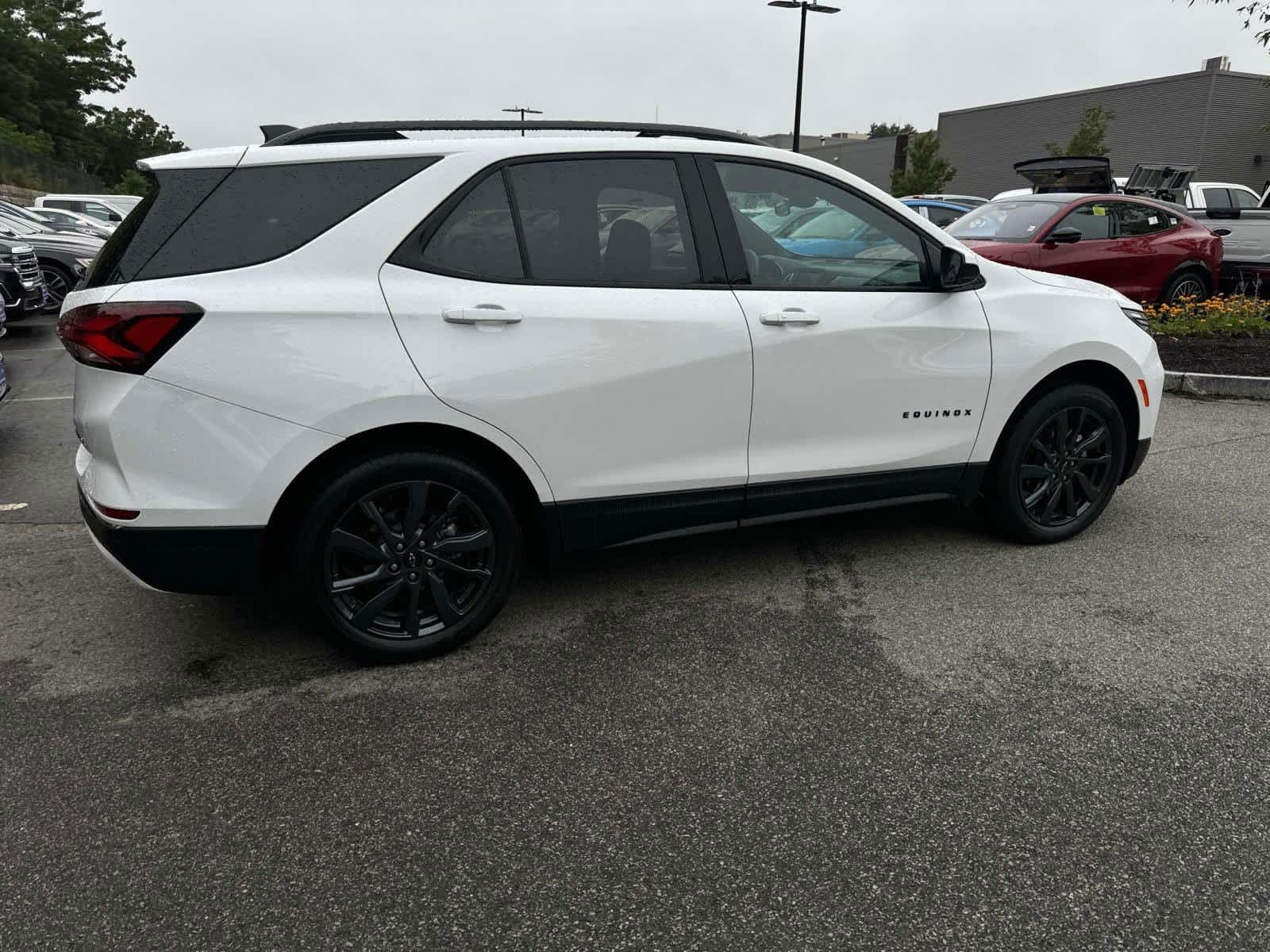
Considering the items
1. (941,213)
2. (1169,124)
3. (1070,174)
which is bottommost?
(941,213)

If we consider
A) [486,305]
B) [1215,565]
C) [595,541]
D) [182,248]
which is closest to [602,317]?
[486,305]

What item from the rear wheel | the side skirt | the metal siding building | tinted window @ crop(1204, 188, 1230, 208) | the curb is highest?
the metal siding building

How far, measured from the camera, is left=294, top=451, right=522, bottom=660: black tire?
2998 mm

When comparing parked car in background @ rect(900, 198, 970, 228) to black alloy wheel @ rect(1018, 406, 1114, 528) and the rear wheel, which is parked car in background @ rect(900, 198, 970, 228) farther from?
black alloy wheel @ rect(1018, 406, 1114, 528)

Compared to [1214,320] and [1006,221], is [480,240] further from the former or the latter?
[1214,320]

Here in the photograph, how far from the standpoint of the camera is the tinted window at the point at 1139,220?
32.8 ft

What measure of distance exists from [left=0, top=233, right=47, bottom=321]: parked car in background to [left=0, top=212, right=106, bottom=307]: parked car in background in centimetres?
83

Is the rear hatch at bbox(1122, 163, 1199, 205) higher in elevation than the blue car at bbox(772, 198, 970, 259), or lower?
higher

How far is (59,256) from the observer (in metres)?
12.5

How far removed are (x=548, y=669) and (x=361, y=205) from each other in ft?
5.38

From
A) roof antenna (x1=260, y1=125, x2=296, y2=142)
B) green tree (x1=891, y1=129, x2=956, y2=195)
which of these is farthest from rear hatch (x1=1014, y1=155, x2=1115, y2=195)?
green tree (x1=891, y1=129, x2=956, y2=195)

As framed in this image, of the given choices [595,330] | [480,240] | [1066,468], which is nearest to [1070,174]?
[1066,468]

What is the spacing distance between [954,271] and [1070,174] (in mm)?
10152

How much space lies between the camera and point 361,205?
2.99 m
